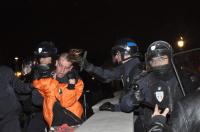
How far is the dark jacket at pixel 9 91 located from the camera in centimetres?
622

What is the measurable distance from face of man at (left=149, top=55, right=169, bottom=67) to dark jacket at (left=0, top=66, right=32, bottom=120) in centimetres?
206

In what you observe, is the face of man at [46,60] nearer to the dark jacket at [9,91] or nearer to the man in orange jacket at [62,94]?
the man in orange jacket at [62,94]

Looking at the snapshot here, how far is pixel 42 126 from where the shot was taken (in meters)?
6.55

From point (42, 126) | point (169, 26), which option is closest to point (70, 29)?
point (169, 26)

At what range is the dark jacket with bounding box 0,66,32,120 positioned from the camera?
6.22 meters

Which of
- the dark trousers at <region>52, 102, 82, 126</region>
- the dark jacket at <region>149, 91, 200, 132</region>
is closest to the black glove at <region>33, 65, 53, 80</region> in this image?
A: the dark trousers at <region>52, 102, 82, 126</region>

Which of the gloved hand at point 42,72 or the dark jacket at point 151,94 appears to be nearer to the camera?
the dark jacket at point 151,94

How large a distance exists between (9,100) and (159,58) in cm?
251

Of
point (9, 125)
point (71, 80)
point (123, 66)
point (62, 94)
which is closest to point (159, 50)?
point (123, 66)

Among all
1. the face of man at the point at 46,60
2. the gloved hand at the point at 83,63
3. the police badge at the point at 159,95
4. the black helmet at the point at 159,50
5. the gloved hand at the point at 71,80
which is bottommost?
the police badge at the point at 159,95

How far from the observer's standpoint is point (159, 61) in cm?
506

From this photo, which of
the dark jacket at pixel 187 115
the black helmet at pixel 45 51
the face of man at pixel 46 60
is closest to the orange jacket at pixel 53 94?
the face of man at pixel 46 60

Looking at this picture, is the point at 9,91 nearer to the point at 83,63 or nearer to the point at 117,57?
the point at 83,63

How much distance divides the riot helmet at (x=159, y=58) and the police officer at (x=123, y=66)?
395 millimetres
